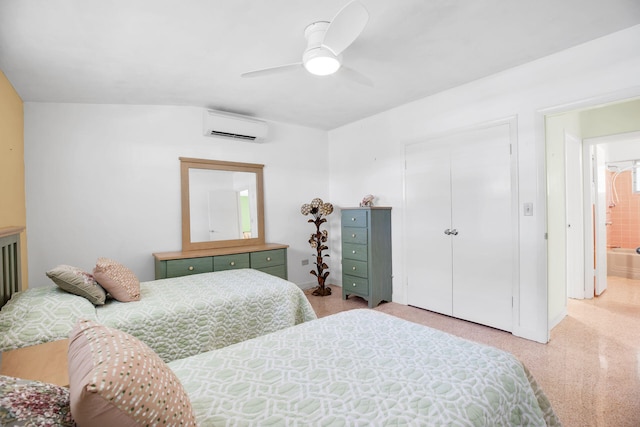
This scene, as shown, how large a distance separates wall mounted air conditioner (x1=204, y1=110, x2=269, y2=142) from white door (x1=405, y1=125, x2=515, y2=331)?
76.8 inches

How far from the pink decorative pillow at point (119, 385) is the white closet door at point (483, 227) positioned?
2988mm

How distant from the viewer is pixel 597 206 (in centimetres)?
407

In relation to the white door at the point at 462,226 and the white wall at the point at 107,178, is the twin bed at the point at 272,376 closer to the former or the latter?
the white wall at the point at 107,178

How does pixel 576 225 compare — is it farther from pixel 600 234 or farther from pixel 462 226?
pixel 462 226

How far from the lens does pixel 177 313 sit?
200cm

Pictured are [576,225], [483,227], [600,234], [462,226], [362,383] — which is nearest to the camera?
[362,383]

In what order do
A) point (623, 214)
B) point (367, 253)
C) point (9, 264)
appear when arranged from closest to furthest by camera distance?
1. point (9, 264)
2. point (367, 253)
3. point (623, 214)

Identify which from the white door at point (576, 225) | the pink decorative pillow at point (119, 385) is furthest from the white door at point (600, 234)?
the pink decorative pillow at point (119, 385)

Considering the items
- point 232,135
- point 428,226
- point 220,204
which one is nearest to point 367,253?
point 428,226

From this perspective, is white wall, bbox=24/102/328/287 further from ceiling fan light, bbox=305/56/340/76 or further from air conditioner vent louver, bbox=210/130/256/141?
ceiling fan light, bbox=305/56/340/76

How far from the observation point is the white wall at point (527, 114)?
90.1 inches

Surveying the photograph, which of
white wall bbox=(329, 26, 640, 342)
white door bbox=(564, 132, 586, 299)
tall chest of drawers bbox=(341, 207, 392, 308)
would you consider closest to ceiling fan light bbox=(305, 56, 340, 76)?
white wall bbox=(329, 26, 640, 342)

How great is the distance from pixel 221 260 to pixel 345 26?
270 centimetres

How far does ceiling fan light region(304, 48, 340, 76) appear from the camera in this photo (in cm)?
195
